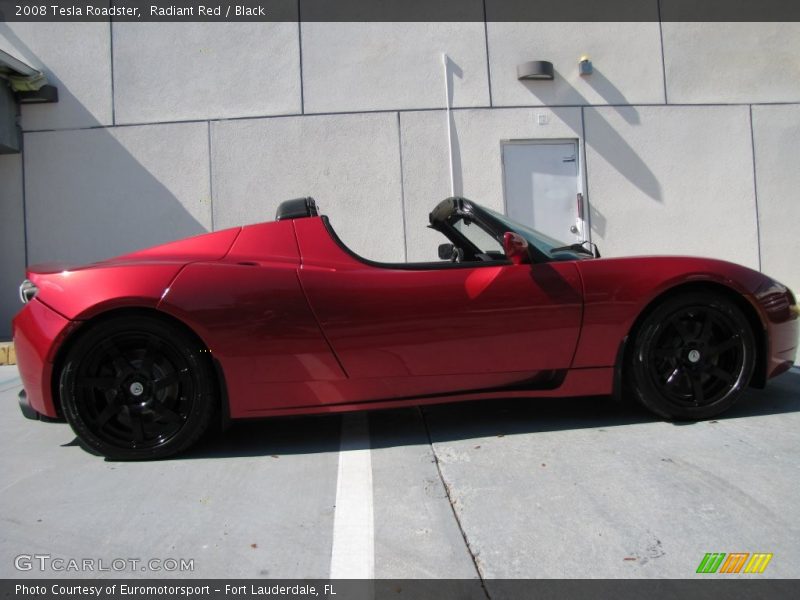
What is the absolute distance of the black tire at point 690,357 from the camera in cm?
287

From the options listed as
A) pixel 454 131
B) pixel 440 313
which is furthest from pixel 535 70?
pixel 440 313

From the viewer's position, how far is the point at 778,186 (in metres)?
7.21

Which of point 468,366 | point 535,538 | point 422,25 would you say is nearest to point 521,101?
point 422,25

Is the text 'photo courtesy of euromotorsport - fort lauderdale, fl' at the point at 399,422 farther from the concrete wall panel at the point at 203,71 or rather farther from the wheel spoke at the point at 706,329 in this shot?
the concrete wall panel at the point at 203,71

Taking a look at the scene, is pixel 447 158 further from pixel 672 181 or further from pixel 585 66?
pixel 672 181

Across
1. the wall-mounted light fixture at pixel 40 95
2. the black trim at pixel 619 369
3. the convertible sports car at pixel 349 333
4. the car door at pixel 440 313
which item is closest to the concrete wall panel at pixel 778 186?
the convertible sports car at pixel 349 333

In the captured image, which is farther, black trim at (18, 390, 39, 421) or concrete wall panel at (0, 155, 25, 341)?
concrete wall panel at (0, 155, 25, 341)

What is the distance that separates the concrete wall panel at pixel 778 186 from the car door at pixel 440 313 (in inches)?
230

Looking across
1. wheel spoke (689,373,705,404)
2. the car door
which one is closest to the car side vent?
the car door

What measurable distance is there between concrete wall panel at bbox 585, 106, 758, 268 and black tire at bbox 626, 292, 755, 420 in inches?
166

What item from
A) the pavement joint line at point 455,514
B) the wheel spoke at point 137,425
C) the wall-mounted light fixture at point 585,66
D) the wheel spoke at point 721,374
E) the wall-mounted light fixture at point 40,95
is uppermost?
the wall-mounted light fixture at point 585,66

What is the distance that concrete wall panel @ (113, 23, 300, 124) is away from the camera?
22.1 feet

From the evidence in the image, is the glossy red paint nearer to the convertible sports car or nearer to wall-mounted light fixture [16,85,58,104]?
the convertible sports car
